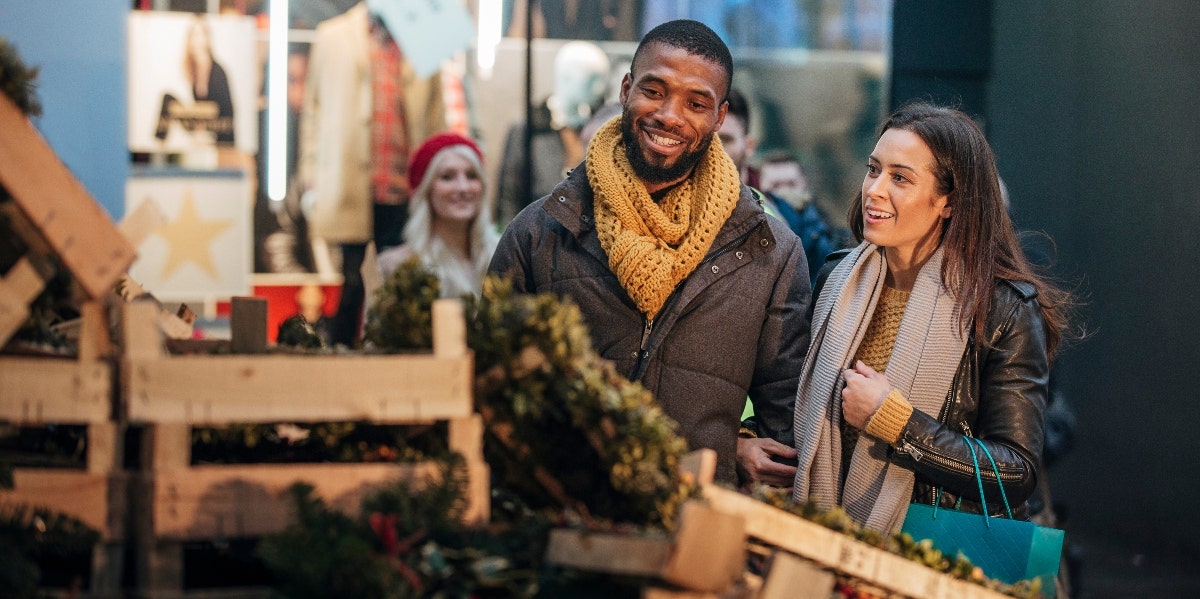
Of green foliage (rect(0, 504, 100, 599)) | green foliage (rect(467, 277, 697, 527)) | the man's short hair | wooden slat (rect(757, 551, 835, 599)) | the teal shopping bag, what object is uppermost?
the man's short hair

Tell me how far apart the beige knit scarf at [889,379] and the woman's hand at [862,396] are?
0.06m

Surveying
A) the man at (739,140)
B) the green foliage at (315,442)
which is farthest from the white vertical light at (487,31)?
the green foliage at (315,442)

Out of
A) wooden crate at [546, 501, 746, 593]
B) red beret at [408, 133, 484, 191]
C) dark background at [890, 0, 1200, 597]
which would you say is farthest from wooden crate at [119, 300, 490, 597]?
dark background at [890, 0, 1200, 597]

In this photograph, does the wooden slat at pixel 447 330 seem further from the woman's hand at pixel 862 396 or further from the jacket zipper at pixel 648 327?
the woman's hand at pixel 862 396

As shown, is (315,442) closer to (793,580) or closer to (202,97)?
(793,580)

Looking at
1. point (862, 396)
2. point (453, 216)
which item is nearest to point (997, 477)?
point (862, 396)

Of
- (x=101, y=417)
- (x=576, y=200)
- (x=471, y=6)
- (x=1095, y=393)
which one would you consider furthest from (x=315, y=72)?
(x=101, y=417)

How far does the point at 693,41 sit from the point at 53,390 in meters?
1.80

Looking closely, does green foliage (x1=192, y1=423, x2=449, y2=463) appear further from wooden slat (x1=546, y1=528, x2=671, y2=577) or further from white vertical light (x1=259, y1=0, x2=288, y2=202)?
white vertical light (x1=259, y1=0, x2=288, y2=202)

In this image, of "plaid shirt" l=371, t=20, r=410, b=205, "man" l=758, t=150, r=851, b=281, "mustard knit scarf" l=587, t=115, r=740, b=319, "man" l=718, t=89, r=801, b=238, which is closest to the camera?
"mustard knit scarf" l=587, t=115, r=740, b=319

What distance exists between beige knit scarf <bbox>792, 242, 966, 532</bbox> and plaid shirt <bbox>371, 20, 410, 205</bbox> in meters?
4.18

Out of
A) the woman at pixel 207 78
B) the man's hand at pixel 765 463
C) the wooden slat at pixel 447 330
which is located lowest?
the man's hand at pixel 765 463

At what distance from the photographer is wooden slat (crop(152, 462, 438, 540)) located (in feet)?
6.48

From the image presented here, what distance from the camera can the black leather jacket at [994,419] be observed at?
9.72 feet
